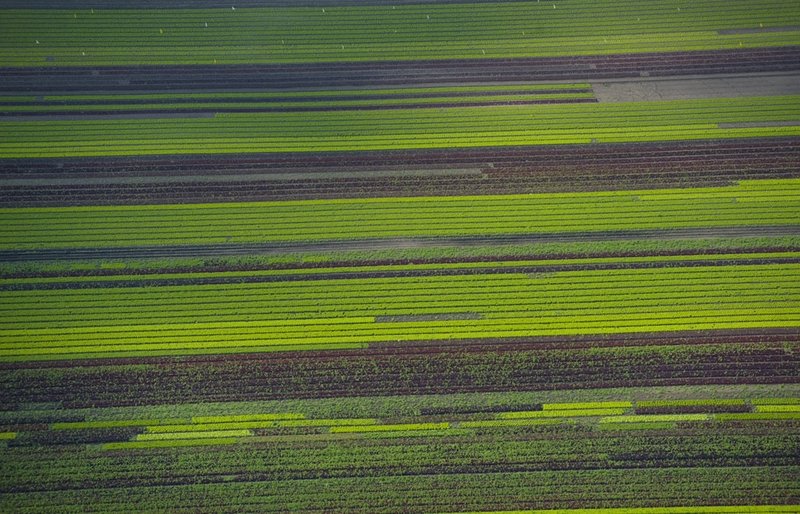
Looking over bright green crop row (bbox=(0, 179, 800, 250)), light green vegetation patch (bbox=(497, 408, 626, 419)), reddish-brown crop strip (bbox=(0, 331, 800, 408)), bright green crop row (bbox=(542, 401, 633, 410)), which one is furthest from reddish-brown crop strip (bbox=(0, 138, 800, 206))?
light green vegetation patch (bbox=(497, 408, 626, 419))


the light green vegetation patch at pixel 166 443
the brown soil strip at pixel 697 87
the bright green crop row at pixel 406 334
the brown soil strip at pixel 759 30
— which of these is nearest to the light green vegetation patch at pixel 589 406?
the bright green crop row at pixel 406 334

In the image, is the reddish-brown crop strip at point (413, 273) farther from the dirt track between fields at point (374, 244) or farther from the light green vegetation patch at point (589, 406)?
the light green vegetation patch at point (589, 406)

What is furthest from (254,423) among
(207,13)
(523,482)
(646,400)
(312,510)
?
(207,13)

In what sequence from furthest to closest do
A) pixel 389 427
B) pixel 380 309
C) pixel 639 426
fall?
pixel 380 309 → pixel 389 427 → pixel 639 426

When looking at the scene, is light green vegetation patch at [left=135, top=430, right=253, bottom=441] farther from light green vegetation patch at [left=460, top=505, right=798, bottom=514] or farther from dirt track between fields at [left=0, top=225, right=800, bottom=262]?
light green vegetation patch at [left=460, top=505, right=798, bottom=514]

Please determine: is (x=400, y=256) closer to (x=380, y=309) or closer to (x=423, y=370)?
(x=380, y=309)

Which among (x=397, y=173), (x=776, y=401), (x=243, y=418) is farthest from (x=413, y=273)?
(x=776, y=401)
